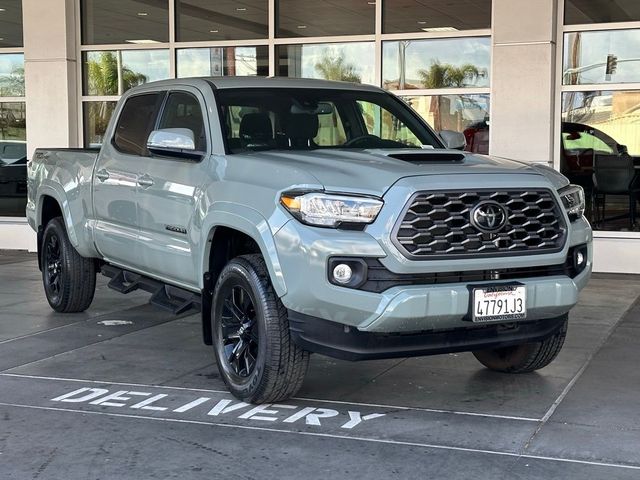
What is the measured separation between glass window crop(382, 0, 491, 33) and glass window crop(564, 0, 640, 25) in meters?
0.98

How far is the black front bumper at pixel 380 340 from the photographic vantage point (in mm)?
4977

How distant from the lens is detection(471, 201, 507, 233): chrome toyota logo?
16.5 ft

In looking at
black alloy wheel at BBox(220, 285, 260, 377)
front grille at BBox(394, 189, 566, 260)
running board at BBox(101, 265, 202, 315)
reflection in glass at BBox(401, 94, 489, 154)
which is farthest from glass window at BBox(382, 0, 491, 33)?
black alloy wheel at BBox(220, 285, 260, 377)

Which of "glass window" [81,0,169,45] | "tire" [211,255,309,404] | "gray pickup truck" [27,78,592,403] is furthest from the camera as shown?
"glass window" [81,0,169,45]

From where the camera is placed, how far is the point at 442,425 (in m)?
5.19

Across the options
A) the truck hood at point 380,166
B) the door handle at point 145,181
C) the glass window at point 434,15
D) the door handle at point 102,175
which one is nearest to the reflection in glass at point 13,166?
the glass window at point 434,15

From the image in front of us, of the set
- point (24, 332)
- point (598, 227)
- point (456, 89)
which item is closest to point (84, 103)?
point (456, 89)

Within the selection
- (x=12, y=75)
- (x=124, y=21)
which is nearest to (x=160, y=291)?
(x=124, y=21)

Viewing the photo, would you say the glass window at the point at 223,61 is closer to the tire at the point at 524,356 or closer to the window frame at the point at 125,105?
the window frame at the point at 125,105

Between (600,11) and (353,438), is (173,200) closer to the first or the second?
(353,438)

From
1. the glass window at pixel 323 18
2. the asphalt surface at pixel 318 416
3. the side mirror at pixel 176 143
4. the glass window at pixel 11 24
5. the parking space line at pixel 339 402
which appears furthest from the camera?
the glass window at pixel 11 24

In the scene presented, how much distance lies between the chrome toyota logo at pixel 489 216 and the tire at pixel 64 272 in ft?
14.3

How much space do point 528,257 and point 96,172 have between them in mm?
3757

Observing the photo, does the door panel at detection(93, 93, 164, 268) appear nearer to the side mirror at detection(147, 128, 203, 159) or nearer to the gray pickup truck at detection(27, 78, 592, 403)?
the gray pickup truck at detection(27, 78, 592, 403)
